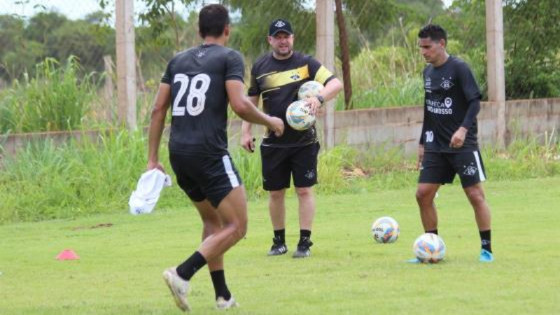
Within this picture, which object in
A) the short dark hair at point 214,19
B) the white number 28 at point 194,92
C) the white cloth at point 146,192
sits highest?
the short dark hair at point 214,19

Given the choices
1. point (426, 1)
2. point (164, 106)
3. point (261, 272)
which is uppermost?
point (426, 1)

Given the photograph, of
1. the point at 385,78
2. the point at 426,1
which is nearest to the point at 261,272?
the point at 385,78

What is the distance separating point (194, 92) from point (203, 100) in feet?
0.25

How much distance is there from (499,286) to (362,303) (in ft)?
3.63

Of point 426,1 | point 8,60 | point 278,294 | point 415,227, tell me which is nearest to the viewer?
point 278,294

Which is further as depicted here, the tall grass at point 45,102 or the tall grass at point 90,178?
the tall grass at point 45,102

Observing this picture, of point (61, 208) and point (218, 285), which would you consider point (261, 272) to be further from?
point (61, 208)

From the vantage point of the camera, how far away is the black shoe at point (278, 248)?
1038 centimetres

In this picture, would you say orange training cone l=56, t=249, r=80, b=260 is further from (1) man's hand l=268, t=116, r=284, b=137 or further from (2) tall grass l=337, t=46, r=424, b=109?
(2) tall grass l=337, t=46, r=424, b=109

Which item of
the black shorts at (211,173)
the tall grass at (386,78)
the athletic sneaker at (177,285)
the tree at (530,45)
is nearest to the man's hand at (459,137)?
the black shorts at (211,173)

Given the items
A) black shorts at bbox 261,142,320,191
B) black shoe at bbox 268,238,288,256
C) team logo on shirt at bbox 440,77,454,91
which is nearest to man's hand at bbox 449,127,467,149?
team logo on shirt at bbox 440,77,454,91

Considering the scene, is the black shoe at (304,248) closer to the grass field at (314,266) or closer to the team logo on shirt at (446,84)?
the grass field at (314,266)

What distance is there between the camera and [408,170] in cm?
1781

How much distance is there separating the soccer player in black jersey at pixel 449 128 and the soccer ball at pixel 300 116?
963mm
